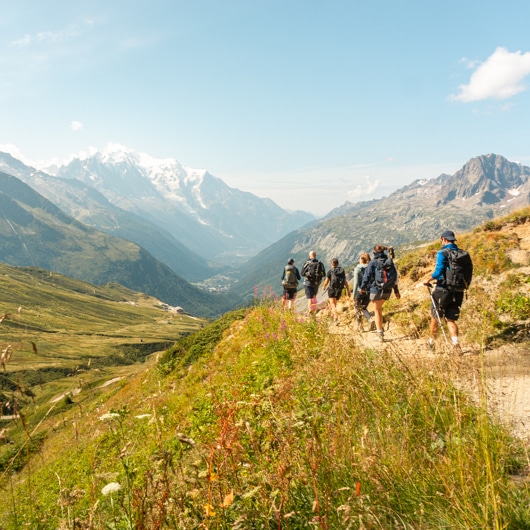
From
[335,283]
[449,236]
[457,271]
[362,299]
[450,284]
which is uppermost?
[449,236]

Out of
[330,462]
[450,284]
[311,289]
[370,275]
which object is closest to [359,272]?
[370,275]

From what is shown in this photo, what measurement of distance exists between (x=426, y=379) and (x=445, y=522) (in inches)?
87.2

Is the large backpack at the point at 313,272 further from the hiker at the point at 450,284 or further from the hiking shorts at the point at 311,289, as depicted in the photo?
the hiker at the point at 450,284

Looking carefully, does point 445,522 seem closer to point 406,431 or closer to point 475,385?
point 406,431

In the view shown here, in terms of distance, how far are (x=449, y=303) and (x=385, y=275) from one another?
280 cm

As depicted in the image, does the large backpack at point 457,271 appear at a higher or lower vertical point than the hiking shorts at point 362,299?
higher

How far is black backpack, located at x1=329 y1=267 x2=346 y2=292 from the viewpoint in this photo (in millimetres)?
16141

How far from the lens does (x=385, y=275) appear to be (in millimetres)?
12227

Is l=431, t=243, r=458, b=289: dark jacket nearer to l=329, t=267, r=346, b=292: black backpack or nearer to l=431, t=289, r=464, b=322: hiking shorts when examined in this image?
l=431, t=289, r=464, b=322: hiking shorts

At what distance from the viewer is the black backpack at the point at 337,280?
53.0 ft

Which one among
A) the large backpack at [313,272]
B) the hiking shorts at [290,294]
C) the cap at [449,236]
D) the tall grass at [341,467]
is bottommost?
the hiking shorts at [290,294]

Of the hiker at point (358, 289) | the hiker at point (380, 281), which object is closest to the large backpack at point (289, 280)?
the hiker at point (358, 289)

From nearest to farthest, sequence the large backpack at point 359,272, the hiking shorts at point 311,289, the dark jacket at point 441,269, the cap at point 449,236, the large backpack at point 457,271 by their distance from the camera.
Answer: the large backpack at point 457,271, the dark jacket at point 441,269, the cap at point 449,236, the large backpack at point 359,272, the hiking shorts at point 311,289

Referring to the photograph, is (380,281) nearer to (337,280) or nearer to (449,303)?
(449,303)
